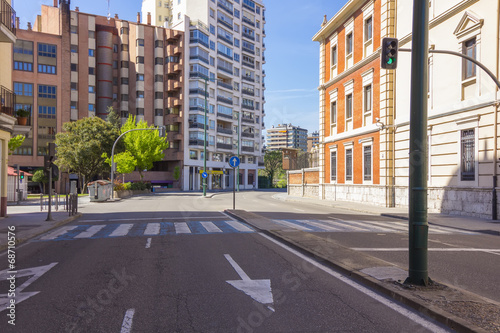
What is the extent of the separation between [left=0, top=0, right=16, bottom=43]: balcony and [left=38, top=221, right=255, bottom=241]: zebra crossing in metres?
7.70

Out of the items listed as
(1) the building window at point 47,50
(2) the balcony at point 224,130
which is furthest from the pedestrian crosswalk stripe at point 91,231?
(2) the balcony at point 224,130

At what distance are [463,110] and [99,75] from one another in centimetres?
6009

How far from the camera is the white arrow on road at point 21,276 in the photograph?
17.8 ft

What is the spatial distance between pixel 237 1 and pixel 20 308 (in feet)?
269

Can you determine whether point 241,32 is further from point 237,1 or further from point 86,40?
point 86,40

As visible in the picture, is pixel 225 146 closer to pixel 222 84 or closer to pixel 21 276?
pixel 222 84

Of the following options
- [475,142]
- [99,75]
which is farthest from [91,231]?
[99,75]

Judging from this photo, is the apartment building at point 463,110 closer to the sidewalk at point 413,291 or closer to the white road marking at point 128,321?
the sidewalk at point 413,291

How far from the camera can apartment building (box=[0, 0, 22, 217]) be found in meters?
15.6

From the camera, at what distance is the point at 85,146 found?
4588 cm

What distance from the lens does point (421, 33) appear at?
19.5 ft

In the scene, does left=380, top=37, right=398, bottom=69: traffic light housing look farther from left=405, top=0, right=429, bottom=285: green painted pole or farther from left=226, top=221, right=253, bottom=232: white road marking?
left=226, top=221, right=253, bottom=232: white road marking

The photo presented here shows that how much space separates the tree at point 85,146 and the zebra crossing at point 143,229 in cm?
3390

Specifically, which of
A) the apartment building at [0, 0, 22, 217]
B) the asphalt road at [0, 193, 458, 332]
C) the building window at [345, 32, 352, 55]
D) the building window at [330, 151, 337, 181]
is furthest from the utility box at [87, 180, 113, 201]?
the asphalt road at [0, 193, 458, 332]
